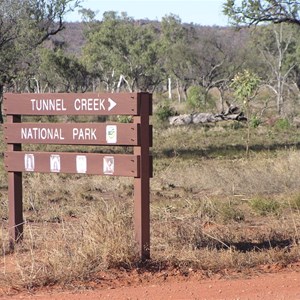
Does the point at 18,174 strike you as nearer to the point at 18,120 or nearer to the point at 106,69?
the point at 18,120

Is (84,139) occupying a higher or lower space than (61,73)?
lower

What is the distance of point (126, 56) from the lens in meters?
57.3

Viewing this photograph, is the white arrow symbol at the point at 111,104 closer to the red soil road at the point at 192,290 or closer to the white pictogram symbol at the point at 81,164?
the white pictogram symbol at the point at 81,164

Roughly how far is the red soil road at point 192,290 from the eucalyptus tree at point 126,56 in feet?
162

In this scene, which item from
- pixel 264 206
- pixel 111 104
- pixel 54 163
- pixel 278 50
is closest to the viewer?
pixel 111 104

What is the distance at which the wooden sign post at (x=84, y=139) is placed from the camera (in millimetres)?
7152

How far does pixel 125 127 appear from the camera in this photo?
7.19m

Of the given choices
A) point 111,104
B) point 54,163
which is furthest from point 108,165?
point 54,163

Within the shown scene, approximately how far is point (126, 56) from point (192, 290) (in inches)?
2037

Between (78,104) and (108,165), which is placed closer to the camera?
(108,165)

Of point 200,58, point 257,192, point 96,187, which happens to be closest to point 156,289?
point 257,192

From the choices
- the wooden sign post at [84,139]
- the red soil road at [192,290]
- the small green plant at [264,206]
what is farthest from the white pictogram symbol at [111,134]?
the small green plant at [264,206]

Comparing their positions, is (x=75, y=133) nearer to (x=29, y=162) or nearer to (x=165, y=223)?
(x=29, y=162)

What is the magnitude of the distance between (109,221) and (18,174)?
146cm
